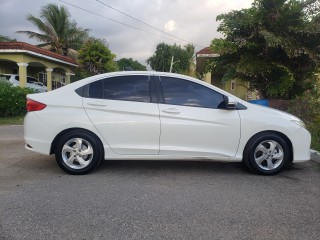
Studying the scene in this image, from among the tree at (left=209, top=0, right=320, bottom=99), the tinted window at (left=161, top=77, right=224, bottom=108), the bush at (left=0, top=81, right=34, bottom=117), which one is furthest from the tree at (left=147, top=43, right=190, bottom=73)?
the tinted window at (left=161, top=77, right=224, bottom=108)

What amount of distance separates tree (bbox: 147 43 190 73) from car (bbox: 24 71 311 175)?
5264cm

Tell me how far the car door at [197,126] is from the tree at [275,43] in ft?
12.8

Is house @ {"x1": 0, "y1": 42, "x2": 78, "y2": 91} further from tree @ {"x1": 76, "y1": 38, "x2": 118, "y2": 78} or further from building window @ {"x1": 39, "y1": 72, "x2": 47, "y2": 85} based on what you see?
tree @ {"x1": 76, "y1": 38, "x2": 118, "y2": 78}

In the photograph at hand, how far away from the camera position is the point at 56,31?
99.3ft

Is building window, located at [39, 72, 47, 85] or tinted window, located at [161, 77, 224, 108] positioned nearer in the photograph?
tinted window, located at [161, 77, 224, 108]

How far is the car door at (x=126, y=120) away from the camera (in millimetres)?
4941

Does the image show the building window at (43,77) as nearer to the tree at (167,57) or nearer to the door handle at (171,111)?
the door handle at (171,111)

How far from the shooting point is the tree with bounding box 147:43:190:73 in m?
57.5

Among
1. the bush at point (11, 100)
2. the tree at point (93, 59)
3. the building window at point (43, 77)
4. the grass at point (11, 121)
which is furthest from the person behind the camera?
the tree at point (93, 59)

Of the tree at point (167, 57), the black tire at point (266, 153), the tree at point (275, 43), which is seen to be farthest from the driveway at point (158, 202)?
the tree at point (167, 57)

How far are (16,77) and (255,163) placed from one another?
700 inches

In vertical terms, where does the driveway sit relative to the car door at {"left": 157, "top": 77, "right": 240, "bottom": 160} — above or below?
below

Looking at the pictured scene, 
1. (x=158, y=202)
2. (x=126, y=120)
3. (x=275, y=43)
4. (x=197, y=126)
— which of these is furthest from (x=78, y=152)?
(x=275, y=43)

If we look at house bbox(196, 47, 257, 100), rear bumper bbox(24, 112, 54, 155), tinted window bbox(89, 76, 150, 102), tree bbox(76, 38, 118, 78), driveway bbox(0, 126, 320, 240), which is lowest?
driveway bbox(0, 126, 320, 240)
